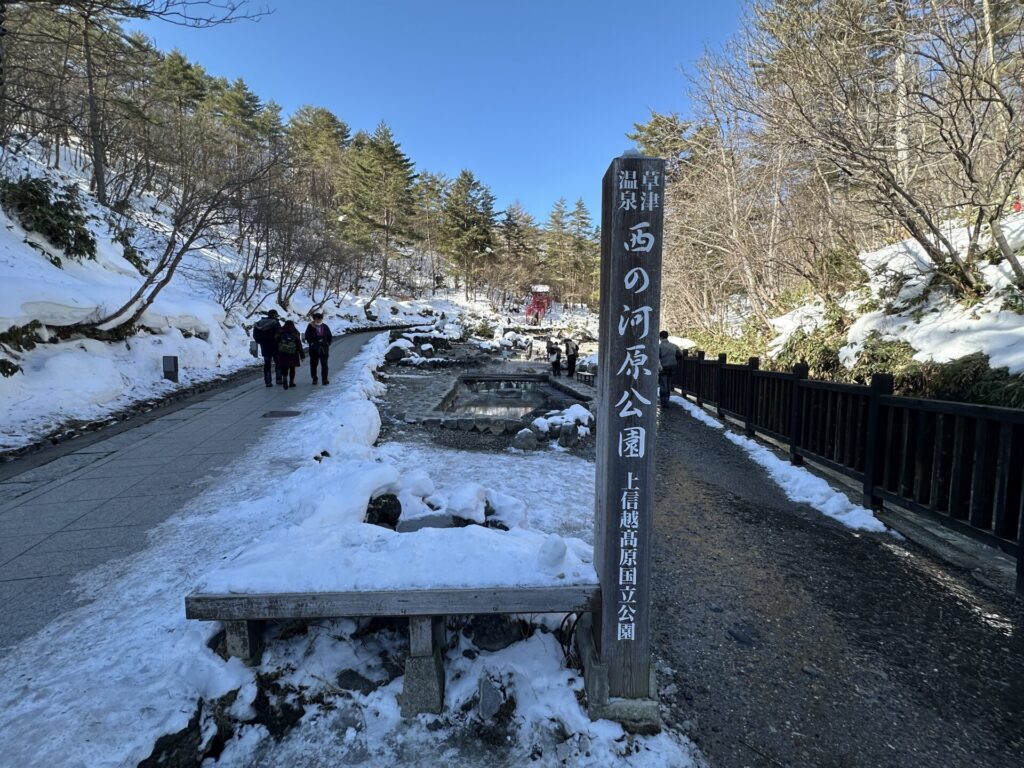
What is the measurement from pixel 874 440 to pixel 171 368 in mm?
13020

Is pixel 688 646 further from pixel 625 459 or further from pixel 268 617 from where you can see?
pixel 268 617

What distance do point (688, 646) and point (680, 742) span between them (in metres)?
0.78

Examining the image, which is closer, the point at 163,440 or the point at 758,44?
the point at 163,440

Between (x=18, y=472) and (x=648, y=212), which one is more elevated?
(x=648, y=212)

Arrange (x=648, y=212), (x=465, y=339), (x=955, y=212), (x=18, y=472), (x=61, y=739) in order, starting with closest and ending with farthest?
(x=61, y=739) → (x=648, y=212) → (x=18, y=472) → (x=955, y=212) → (x=465, y=339)

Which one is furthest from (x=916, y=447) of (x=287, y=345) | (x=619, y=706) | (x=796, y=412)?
(x=287, y=345)

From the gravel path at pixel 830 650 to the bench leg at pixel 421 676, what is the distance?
120cm

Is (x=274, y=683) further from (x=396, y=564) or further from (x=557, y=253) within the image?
(x=557, y=253)

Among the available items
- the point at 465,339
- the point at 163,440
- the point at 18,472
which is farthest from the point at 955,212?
the point at 465,339

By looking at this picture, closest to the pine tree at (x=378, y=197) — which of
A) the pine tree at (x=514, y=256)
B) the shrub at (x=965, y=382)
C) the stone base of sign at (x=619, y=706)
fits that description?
the pine tree at (x=514, y=256)

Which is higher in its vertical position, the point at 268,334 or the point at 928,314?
the point at 928,314

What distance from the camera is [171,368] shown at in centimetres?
1096

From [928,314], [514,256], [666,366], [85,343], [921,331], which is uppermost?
[514,256]

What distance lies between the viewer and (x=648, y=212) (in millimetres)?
2213
